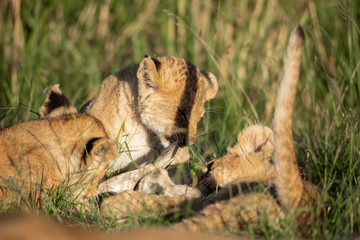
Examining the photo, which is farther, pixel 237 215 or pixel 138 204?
pixel 138 204

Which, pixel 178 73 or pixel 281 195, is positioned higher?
pixel 178 73

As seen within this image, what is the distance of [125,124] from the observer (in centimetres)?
486

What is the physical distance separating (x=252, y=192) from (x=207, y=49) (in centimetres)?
235

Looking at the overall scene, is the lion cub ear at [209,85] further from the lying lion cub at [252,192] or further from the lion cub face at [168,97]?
the lying lion cub at [252,192]

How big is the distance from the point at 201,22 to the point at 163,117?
353 cm

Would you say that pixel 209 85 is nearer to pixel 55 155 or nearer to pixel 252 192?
pixel 55 155

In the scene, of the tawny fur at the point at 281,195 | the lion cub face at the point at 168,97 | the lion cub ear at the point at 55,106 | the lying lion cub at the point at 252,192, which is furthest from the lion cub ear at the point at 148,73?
the tawny fur at the point at 281,195

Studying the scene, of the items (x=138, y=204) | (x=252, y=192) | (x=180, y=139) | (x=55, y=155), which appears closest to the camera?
(x=252, y=192)

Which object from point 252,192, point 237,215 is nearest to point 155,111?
point 252,192

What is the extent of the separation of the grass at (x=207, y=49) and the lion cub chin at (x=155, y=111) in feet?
1.22

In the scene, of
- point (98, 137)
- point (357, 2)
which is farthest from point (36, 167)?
point (357, 2)

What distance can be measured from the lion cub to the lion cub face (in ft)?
2.28

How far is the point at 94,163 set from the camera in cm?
397

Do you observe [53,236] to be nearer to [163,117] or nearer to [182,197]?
[182,197]
